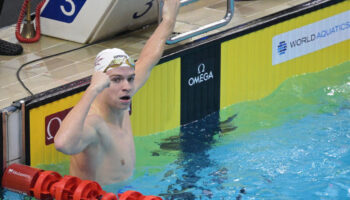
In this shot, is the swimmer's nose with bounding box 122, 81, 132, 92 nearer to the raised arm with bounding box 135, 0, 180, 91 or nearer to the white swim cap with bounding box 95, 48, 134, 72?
the white swim cap with bounding box 95, 48, 134, 72

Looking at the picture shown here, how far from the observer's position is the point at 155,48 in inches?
190

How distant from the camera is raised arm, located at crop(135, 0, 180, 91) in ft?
15.5

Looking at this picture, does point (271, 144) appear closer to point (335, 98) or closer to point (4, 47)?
point (335, 98)

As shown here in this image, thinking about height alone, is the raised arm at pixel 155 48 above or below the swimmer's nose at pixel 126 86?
Answer: above

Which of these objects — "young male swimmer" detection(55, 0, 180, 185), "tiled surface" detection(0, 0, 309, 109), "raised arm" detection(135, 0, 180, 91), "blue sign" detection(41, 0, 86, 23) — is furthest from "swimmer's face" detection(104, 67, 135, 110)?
"blue sign" detection(41, 0, 86, 23)

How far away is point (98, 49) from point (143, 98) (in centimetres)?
55

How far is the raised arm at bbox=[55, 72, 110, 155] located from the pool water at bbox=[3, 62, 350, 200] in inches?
20.1

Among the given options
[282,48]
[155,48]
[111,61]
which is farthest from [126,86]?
[282,48]

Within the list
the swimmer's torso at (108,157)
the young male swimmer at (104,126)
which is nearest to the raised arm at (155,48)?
the young male swimmer at (104,126)

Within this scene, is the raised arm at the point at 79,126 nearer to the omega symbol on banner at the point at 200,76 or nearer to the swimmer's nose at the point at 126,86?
the swimmer's nose at the point at 126,86

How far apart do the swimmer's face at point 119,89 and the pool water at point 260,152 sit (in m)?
0.50

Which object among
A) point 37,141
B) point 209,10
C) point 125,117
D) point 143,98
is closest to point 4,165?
point 37,141

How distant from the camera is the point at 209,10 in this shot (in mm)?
6895

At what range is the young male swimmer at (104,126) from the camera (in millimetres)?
3961
